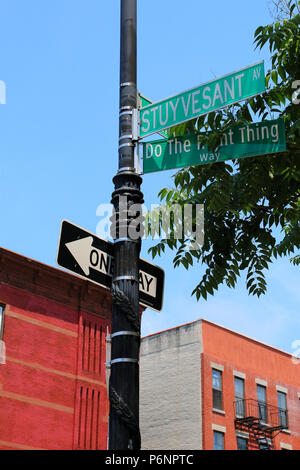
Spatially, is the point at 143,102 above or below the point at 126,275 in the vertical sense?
above

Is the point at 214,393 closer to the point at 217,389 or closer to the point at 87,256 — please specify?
the point at 217,389

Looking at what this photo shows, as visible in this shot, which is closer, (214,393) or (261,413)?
(214,393)

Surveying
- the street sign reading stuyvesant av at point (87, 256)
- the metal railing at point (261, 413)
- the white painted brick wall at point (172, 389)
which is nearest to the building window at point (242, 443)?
the metal railing at point (261, 413)

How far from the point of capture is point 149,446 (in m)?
37.0

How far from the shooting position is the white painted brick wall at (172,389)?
34.8 meters

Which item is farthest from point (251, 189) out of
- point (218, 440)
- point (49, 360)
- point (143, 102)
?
point (218, 440)

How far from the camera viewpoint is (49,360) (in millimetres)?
23656

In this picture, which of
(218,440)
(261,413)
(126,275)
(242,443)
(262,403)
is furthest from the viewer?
(262,403)

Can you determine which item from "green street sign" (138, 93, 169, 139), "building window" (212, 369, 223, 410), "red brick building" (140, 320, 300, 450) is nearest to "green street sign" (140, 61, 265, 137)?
"green street sign" (138, 93, 169, 139)

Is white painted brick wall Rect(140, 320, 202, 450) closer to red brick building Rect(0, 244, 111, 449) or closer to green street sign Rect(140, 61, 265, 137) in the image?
red brick building Rect(0, 244, 111, 449)

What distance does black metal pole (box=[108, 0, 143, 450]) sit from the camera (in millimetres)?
5246

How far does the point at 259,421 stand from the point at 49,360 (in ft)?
53.7

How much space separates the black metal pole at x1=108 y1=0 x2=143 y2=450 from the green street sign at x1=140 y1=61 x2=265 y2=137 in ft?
0.69

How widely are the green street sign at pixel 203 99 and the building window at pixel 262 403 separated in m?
31.8
